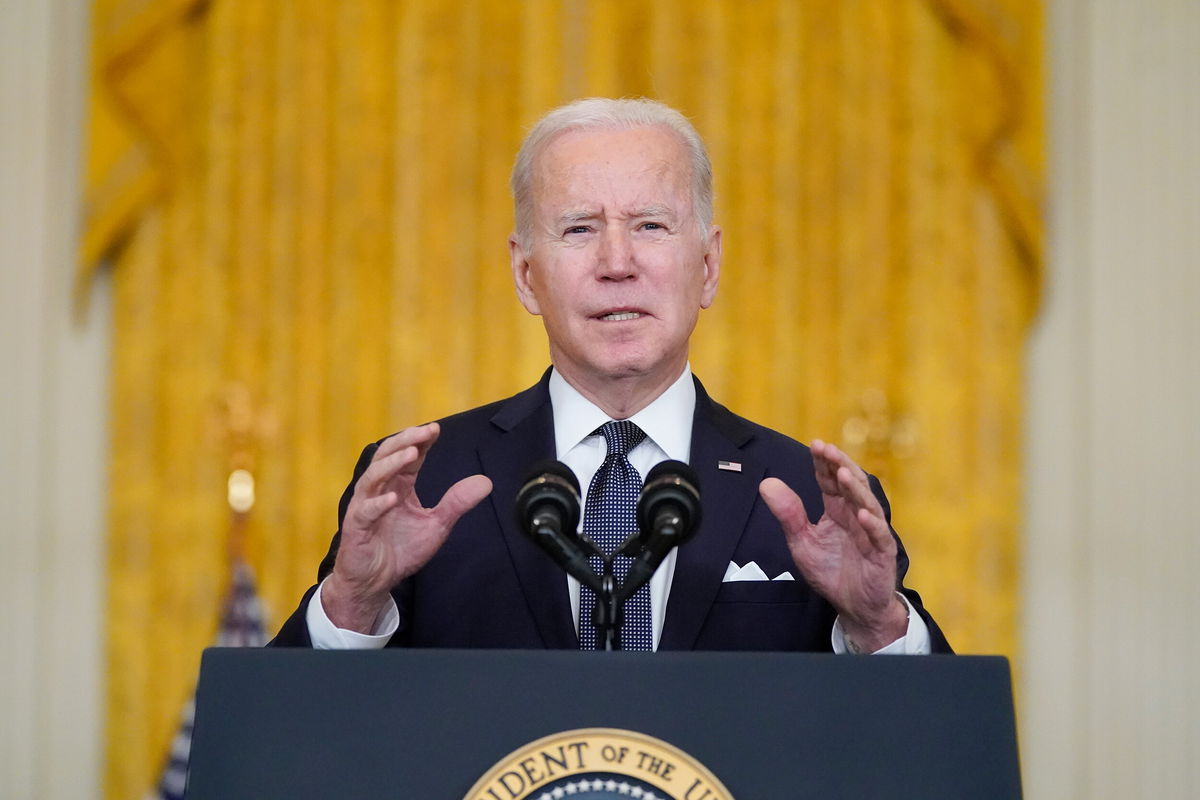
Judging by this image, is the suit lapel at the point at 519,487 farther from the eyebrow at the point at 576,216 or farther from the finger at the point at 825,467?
the finger at the point at 825,467

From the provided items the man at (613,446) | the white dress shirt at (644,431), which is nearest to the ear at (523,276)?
the man at (613,446)

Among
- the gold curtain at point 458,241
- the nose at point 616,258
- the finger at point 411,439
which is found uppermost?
the gold curtain at point 458,241

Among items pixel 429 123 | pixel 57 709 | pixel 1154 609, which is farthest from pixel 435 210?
pixel 1154 609

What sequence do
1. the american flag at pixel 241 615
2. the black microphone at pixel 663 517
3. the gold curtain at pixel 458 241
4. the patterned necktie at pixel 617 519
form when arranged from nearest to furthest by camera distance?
the black microphone at pixel 663 517 → the patterned necktie at pixel 617 519 → the american flag at pixel 241 615 → the gold curtain at pixel 458 241

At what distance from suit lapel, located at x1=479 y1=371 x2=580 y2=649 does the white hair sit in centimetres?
26

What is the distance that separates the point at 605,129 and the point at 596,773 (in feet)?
3.72

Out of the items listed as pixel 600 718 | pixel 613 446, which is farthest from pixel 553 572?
pixel 600 718

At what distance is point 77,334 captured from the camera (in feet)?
15.9

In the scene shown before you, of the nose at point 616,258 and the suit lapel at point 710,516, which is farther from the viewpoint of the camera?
the nose at point 616,258

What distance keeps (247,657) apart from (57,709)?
12.4ft

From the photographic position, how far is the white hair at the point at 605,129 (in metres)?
2.11

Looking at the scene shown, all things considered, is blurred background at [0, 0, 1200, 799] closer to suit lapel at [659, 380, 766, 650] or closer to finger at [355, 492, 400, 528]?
suit lapel at [659, 380, 766, 650]

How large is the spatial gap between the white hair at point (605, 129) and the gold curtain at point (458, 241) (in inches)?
101

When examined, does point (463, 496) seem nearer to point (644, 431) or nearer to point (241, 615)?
point (644, 431)
